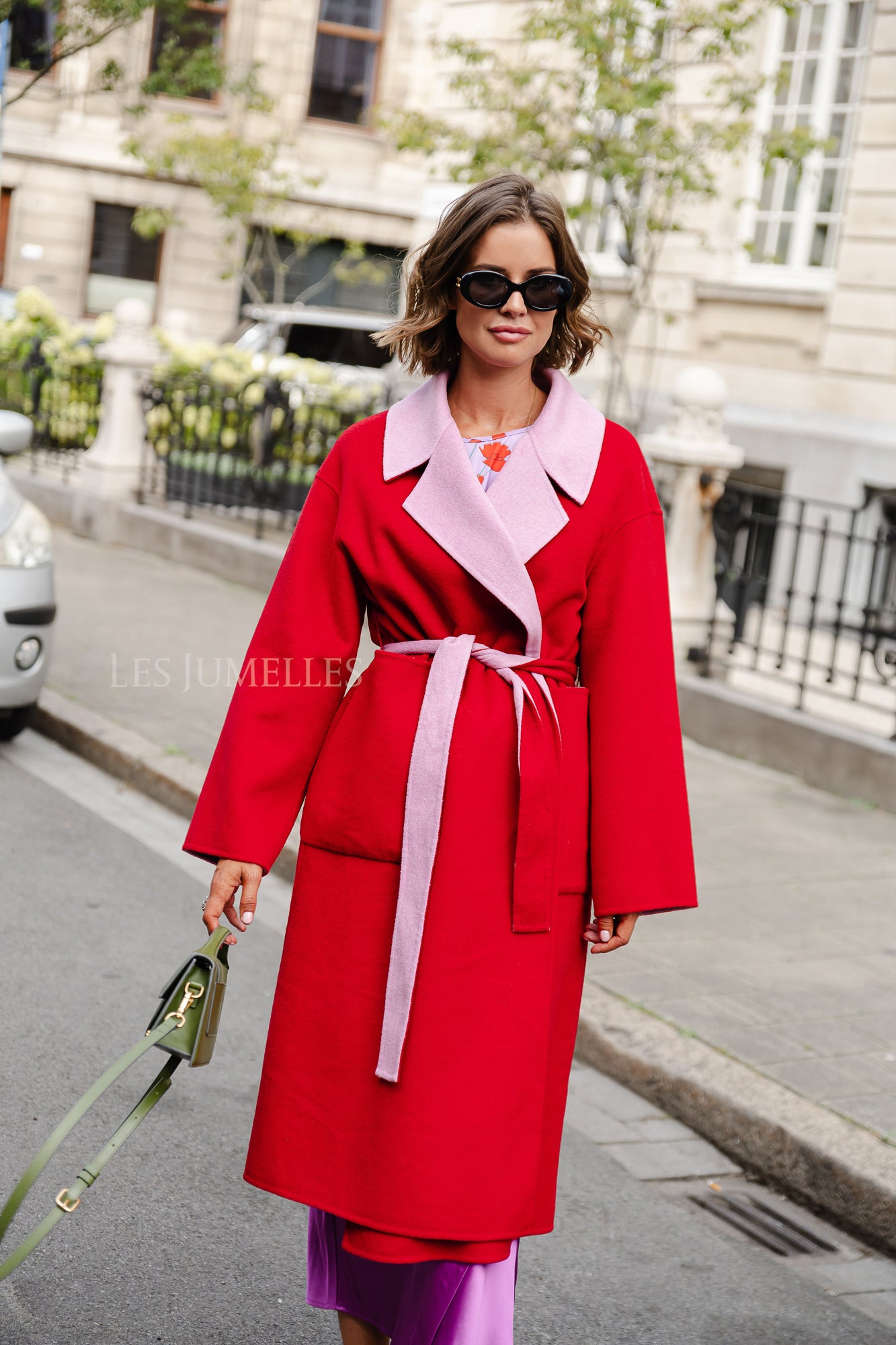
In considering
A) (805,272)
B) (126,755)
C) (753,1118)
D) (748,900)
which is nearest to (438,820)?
(753,1118)

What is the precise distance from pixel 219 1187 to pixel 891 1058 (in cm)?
206

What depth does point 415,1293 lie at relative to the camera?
247 centimetres

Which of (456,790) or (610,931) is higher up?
(456,790)

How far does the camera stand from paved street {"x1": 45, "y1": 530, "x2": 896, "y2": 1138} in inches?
181

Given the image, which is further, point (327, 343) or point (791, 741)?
point (327, 343)

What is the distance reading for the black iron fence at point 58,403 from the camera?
15117 mm

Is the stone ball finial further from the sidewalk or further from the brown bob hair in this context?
the brown bob hair

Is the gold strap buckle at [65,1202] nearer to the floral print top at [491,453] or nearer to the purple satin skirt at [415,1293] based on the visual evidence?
the purple satin skirt at [415,1293]

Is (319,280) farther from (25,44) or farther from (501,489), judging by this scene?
(501,489)

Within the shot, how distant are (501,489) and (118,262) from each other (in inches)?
1206

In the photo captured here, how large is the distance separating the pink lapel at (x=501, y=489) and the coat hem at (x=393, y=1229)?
876mm

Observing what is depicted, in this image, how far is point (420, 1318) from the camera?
2.46 metres

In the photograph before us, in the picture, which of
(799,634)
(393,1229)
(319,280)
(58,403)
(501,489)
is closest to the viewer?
(393,1229)

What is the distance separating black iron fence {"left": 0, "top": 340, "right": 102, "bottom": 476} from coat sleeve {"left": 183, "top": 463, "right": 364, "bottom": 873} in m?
12.9
